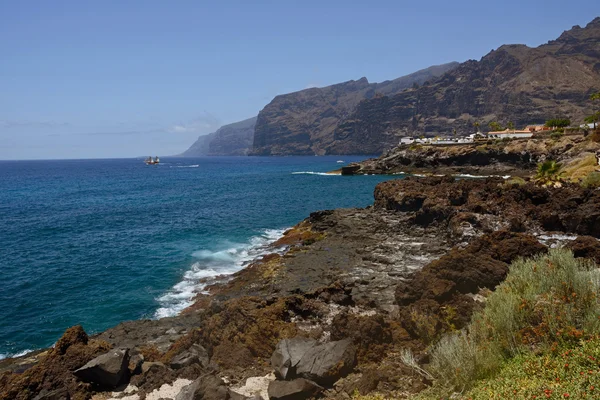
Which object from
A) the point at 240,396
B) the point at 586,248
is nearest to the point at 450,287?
the point at 240,396

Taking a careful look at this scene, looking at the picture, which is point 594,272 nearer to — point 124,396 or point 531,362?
point 531,362

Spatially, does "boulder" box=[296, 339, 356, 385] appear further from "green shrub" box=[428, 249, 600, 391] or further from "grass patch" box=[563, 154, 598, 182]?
"grass patch" box=[563, 154, 598, 182]

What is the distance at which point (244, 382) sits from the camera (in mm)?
11945

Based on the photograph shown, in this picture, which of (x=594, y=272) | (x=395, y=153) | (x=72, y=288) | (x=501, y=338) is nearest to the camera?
(x=501, y=338)

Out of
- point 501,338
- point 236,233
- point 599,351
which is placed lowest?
point 236,233

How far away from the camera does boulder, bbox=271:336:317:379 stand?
1132 cm

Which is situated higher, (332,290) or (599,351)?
(599,351)

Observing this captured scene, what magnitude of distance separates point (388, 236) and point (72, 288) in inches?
1038

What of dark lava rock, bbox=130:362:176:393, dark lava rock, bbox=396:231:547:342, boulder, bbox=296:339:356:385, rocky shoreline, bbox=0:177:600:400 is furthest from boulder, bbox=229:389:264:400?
dark lava rock, bbox=396:231:547:342

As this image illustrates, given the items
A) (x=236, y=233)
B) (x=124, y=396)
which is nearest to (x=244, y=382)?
(x=124, y=396)

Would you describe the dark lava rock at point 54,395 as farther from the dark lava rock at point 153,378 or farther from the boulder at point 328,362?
the boulder at point 328,362

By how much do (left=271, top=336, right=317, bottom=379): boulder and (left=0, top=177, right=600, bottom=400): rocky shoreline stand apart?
42mm

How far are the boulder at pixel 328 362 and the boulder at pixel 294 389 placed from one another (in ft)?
1.25

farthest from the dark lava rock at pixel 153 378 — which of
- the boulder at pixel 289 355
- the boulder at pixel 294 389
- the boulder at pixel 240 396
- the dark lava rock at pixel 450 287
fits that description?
the dark lava rock at pixel 450 287
